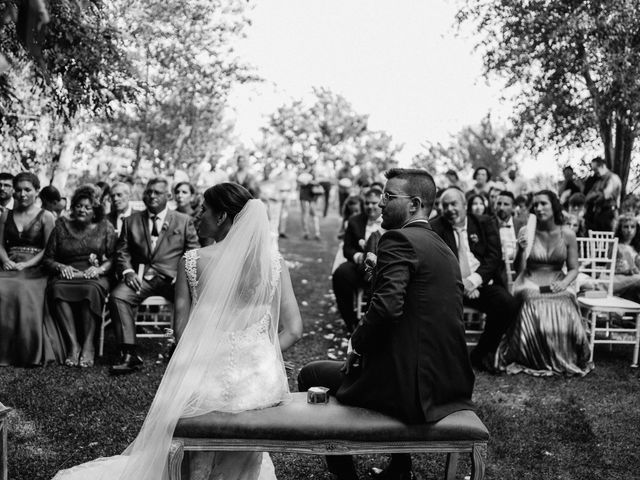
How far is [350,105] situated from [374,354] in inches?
1029

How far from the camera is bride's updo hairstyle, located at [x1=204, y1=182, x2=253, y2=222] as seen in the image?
3.88 m

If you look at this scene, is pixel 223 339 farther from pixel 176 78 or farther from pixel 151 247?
pixel 176 78

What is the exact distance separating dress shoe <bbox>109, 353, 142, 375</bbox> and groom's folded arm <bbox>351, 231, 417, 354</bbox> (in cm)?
360

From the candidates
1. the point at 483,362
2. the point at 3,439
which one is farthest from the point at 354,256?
the point at 3,439

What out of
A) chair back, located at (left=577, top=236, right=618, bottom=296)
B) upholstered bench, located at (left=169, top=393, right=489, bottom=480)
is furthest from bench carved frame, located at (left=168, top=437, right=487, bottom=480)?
chair back, located at (left=577, top=236, right=618, bottom=296)

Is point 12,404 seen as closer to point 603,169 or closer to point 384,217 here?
point 384,217

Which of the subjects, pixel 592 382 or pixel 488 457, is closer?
pixel 488 457

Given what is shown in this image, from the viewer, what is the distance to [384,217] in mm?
3883

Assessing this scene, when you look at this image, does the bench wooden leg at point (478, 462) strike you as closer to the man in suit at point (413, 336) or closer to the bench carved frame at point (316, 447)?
the bench carved frame at point (316, 447)

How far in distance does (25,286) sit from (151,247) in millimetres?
1369

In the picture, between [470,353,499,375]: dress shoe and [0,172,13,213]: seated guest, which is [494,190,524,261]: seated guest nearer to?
[470,353,499,375]: dress shoe

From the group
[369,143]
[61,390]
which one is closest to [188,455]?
[61,390]

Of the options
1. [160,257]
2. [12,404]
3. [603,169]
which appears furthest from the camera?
[603,169]

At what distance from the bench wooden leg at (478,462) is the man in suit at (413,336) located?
233mm
